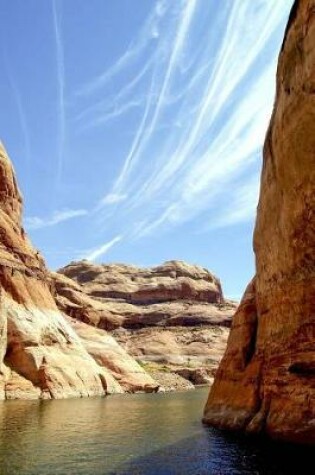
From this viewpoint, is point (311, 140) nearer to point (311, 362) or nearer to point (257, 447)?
point (311, 362)

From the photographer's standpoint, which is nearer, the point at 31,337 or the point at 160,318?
the point at 31,337

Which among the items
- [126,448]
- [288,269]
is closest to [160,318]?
[126,448]

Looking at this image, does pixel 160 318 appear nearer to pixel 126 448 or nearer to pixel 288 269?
pixel 126 448

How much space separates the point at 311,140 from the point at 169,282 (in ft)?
560

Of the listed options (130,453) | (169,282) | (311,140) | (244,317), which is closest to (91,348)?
(244,317)

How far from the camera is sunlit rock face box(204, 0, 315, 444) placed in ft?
84.9

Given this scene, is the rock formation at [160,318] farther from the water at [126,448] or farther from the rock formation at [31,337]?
the water at [126,448]

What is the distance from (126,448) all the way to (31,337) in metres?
41.4

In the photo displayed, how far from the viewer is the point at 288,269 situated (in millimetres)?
29375

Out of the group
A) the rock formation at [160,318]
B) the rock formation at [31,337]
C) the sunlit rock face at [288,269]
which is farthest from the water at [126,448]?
the rock formation at [160,318]

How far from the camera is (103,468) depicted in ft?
77.0

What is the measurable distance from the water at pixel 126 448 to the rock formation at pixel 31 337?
19.9m

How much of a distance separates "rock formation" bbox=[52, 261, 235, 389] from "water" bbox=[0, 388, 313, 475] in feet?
221

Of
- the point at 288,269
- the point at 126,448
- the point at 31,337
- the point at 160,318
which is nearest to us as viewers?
the point at 126,448
